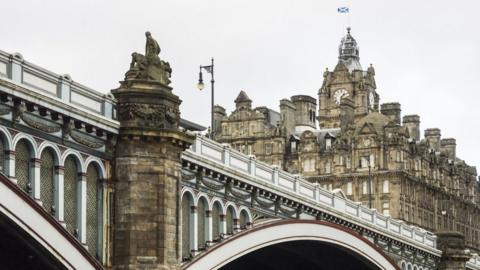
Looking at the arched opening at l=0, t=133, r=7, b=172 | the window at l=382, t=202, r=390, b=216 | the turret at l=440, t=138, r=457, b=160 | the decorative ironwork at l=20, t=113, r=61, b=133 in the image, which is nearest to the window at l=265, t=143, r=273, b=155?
the window at l=382, t=202, r=390, b=216

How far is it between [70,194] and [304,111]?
361 ft

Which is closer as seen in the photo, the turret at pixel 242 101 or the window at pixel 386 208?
the window at pixel 386 208

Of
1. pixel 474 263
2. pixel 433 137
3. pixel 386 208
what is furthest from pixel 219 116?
pixel 474 263

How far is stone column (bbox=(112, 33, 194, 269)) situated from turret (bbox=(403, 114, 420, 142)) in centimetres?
11090

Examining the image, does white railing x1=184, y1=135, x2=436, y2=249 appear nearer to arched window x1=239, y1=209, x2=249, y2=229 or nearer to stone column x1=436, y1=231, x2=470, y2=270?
arched window x1=239, y1=209, x2=249, y2=229

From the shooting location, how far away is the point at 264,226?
2101 inches

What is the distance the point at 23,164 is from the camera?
35.2 m

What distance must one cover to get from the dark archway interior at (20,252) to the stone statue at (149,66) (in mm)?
6534

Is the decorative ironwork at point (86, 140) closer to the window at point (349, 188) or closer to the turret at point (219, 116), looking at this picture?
the window at point (349, 188)

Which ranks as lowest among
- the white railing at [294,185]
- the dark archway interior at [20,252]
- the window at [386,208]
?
the dark archway interior at [20,252]

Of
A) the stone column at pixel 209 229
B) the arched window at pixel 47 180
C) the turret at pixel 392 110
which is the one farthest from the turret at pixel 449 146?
the arched window at pixel 47 180

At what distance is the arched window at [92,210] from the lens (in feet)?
127

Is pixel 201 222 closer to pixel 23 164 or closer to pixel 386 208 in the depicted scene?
pixel 23 164

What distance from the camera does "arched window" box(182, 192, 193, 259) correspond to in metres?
45.7
